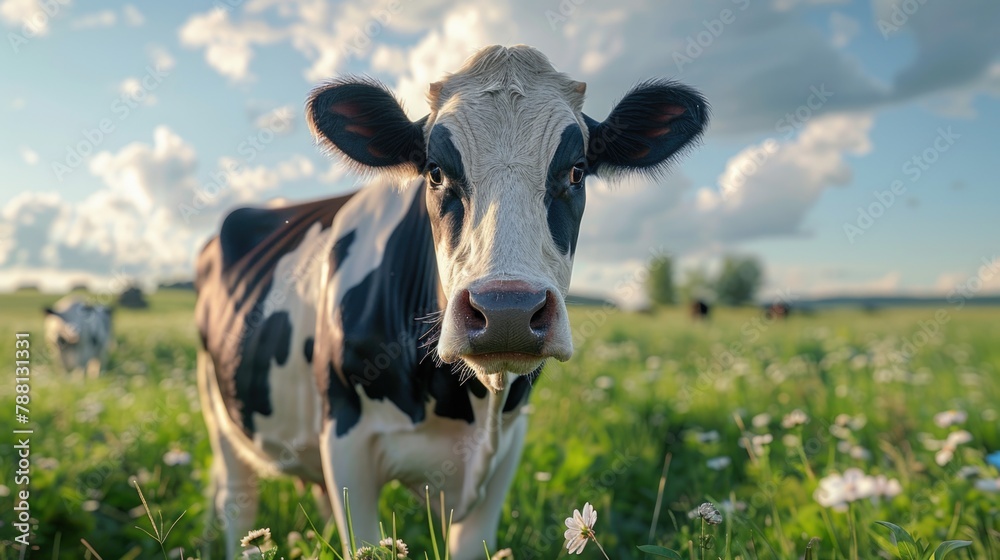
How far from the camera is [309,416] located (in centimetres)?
347

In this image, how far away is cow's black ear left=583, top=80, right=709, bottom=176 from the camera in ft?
9.66

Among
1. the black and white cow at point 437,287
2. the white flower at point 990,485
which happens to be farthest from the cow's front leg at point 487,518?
the white flower at point 990,485

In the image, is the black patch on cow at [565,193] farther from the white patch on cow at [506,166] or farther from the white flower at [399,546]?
the white flower at [399,546]

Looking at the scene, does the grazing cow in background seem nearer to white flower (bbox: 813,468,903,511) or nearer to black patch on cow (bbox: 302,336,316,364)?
black patch on cow (bbox: 302,336,316,364)

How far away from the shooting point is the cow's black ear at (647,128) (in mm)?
2943

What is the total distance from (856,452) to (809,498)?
0.43 m

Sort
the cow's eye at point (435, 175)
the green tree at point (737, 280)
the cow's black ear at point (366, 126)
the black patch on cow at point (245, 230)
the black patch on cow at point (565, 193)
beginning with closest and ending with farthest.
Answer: the black patch on cow at point (565, 193), the cow's eye at point (435, 175), the cow's black ear at point (366, 126), the black patch on cow at point (245, 230), the green tree at point (737, 280)

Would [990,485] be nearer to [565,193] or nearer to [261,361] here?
[565,193]

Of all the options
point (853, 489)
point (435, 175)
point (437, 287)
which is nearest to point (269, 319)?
point (437, 287)

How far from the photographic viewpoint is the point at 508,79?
2752mm

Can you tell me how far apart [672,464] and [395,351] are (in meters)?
2.99

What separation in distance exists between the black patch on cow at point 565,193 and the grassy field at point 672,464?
3.30 ft

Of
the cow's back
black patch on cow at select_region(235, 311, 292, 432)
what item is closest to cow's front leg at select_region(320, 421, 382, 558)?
the cow's back

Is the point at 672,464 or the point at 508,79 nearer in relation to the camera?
the point at 508,79
